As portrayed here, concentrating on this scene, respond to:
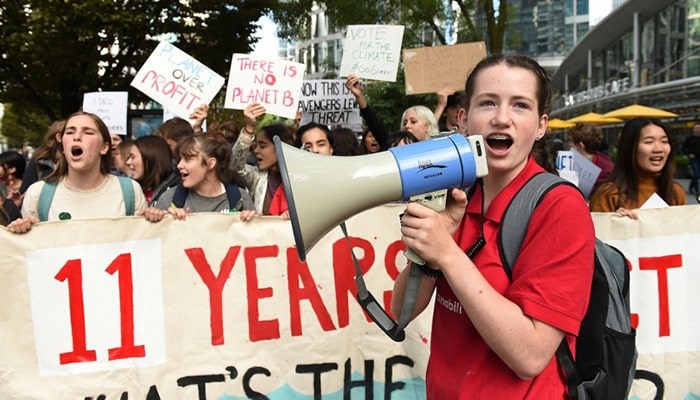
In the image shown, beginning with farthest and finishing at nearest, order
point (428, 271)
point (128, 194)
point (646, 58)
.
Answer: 1. point (646, 58)
2. point (128, 194)
3. point (428, 271)

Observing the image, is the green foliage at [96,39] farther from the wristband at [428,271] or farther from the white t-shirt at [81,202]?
the wristband at [428,271]

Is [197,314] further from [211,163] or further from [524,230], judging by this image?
[524,230]

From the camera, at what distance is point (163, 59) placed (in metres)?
4.91

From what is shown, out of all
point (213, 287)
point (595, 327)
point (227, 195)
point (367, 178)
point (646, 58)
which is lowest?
point (213, 287)

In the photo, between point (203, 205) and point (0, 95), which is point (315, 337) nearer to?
point (203, 205)

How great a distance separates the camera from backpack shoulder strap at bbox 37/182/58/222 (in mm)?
3168

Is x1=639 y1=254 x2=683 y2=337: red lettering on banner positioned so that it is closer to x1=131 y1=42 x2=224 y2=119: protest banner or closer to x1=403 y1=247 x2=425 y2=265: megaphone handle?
x1=403 y1=247 x2=425 y2=265: megaphone handle

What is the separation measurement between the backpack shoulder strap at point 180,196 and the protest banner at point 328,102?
8.49ft

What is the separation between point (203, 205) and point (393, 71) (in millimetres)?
2648

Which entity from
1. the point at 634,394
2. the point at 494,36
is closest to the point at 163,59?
the point at 634,394

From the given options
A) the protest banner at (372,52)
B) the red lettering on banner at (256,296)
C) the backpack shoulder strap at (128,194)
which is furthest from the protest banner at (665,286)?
the protest banner at (372,52)

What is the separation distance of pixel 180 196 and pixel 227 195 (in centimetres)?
27

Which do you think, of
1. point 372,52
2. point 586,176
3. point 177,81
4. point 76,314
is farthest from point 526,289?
point 372,52

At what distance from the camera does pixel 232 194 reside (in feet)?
12.3
